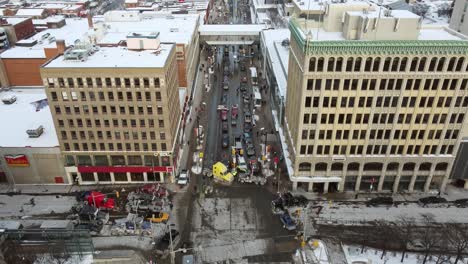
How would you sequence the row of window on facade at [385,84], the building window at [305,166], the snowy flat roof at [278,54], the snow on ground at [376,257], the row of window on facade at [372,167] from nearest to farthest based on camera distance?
the snow on ground at [376,257], the row of window on facade at [385,84], the row of window on facade at [372,167], the building window at [305,166], the snowy flat roof at [278,54]

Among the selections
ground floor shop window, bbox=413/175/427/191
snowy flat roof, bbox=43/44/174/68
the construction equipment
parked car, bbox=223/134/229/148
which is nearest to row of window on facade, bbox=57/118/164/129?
snowy flat roof, bbox=43/44/174/68

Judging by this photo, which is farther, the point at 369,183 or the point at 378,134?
the point at 369,183

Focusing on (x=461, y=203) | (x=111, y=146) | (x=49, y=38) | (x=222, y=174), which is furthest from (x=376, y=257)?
(x=49, y=38)

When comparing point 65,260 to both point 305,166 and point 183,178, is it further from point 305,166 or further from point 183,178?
point 305,166

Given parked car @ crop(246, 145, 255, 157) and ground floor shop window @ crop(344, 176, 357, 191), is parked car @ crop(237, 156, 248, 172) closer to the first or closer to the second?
parked car @ crop(246, 145, 255, 157)

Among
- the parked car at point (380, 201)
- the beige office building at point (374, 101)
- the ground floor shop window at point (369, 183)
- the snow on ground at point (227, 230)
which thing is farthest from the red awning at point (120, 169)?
the parked car at point (380, 201)

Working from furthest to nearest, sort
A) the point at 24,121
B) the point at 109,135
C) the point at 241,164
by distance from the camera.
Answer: the point at 24,121, the point at 241,164, the point at 109,135

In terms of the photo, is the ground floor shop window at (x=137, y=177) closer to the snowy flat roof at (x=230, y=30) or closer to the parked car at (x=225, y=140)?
the parked car at (x=225, y=140)
